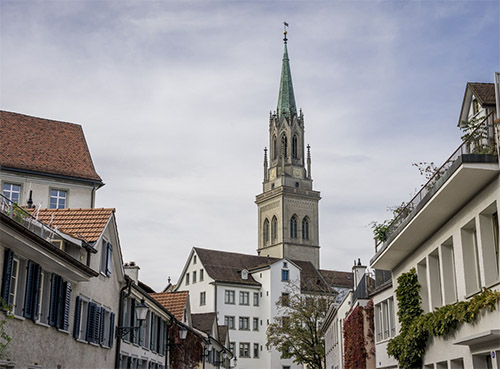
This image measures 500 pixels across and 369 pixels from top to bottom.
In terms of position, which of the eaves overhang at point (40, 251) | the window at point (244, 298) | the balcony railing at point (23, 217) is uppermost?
the window at point (244, 298)

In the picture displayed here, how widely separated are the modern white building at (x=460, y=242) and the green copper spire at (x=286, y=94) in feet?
397

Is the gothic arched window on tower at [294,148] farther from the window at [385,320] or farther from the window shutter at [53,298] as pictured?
the window shutter at [53,298]

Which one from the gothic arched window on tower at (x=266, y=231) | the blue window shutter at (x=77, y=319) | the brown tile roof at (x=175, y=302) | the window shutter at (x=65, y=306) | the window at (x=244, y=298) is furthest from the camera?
the gothic arched window on tower at (x=266, y=231)

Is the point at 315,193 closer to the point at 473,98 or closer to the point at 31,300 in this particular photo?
the point at 473,98

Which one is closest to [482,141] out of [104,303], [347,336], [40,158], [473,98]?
[473,98]

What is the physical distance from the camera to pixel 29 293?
17094 mm

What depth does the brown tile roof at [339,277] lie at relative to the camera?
102375mm

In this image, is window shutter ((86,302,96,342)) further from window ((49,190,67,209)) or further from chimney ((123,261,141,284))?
window ((49,190,67,209))

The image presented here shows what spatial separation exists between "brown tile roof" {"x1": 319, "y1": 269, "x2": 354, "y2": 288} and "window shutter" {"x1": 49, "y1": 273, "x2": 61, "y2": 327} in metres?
82.8

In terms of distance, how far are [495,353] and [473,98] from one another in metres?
Result: 13.0

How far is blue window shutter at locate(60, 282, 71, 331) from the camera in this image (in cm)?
1991

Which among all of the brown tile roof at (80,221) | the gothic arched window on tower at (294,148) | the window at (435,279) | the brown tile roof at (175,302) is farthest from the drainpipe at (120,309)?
the gothic arched window on tower at (294,148)

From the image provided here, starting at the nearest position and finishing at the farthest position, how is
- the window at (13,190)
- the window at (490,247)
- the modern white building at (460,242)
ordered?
the modern white building at (460,242)
the window at (490,247)
the window at (13,190)

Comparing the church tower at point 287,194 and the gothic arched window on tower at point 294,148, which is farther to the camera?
the gothic arched window on tower at point 294,148
